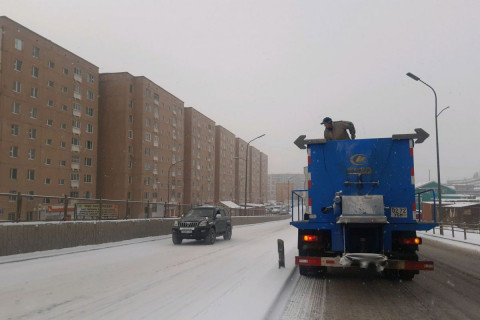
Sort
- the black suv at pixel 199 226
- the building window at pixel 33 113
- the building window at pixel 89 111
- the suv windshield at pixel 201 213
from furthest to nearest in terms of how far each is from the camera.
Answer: the building window at pixel 89 111
the building window at pixel 33 113
the suv windshield at pixel 201 213
the black suv at pixel 199 226

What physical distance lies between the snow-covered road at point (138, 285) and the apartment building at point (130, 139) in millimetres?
50863

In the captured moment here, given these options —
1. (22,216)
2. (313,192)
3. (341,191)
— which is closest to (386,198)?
(341,191)

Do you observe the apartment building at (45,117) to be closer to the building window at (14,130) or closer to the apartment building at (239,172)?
the building window at (14,130)

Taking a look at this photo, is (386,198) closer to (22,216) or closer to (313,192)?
(313,192)

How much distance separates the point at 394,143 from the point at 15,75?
47.7 metres

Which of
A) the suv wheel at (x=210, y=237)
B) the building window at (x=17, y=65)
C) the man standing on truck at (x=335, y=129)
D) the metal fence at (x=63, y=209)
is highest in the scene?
the building window at (x=17, y=65)

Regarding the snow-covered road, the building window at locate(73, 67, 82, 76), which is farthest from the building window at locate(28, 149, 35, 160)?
the snow-covered road

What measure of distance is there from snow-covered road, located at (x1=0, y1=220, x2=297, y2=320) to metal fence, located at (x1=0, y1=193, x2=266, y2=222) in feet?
4.14

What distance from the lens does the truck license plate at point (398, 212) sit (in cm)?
724

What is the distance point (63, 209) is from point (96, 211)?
2.19 meters


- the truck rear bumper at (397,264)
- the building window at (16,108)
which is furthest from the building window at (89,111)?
the truck rear bumper at (397,264)

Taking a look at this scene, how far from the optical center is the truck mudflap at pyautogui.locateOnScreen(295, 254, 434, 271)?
6602 millimetres

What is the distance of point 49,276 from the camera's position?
8.21 metres

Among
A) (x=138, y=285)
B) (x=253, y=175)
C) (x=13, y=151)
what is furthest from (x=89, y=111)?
(x=253, y=175)
